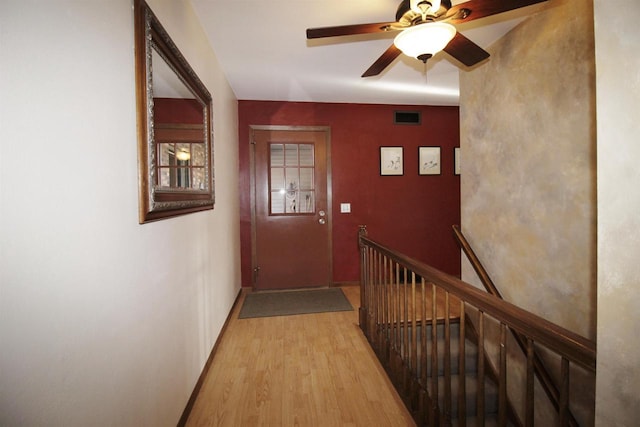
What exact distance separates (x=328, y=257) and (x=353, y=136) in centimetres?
177

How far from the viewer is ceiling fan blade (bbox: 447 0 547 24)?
1.30 m

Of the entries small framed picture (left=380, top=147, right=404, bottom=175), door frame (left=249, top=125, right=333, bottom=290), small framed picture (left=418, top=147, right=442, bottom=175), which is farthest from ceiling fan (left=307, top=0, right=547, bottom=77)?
small framed picture (left=418, top=147, right=442, bottom=175)

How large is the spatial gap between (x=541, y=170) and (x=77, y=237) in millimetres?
2617

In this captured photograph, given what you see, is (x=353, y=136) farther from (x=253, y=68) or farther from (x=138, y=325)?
(x=138, y=325)

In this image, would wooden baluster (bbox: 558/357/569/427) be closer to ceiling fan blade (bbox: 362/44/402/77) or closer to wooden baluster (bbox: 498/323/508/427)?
wooden baluster (bbox: 498/323/508/427)

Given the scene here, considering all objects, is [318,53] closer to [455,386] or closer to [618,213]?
[618,213]

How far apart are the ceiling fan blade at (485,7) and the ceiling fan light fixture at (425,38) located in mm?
87

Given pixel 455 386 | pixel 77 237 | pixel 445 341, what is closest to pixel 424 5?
pixel 445 341

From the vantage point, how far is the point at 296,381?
198 centimetres

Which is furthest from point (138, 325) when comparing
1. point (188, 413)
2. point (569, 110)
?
point (569, 110)

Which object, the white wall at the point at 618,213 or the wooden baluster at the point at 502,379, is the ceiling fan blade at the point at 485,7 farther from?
the wooden baluster at the point at 502,379

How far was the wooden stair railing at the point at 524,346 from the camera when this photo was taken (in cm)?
187

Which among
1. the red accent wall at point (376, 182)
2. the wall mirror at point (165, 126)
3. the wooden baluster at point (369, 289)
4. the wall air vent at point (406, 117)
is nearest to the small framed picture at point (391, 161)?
the red accent wall at point (376, 182)

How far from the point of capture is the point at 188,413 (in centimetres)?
164
